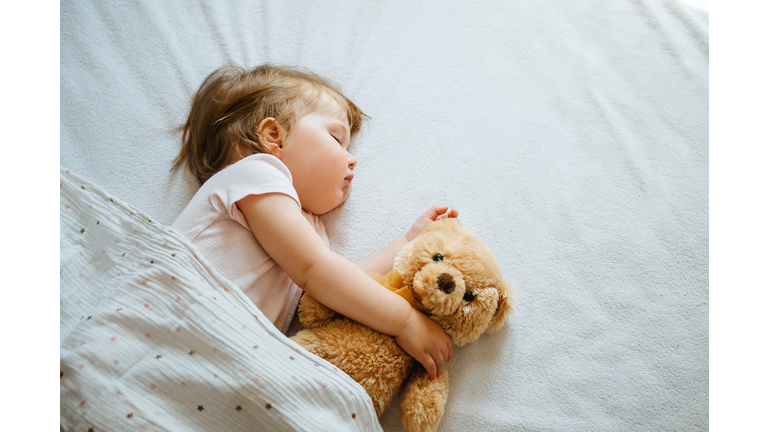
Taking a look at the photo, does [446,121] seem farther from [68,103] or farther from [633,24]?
[68,103]

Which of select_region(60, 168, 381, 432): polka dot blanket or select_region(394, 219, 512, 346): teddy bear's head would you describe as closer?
select_region(60, 168, 381, 432): polka dot blanket

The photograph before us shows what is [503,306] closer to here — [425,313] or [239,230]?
[425,313]

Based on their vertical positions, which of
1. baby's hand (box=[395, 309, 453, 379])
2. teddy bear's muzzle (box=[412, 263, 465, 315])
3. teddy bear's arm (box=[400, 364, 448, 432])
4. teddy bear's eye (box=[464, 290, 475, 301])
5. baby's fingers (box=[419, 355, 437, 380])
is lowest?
teddy bear's arm (box=[400, 364, 448, 432])

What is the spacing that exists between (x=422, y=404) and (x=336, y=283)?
23cm

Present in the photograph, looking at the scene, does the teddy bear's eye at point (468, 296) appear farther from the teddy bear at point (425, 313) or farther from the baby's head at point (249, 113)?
the baby's head at point (249, 113)

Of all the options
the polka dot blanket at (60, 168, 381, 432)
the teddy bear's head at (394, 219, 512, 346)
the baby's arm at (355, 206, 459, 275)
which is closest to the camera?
the polka dot blanket at (60, 168, 381, 432)

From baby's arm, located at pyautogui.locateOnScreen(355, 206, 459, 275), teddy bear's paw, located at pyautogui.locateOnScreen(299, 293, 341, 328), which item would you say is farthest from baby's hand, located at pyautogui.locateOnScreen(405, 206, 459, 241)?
teddy bear's paw, located at pyautogui.locateOnScreen(299, 293, 341, 328)

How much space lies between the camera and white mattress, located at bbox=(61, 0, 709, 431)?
74 cm

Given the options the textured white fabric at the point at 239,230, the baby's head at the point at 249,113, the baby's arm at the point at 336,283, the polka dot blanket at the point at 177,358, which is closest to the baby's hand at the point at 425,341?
the baby's arm at the point at 336,283

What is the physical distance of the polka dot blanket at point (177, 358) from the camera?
552mm

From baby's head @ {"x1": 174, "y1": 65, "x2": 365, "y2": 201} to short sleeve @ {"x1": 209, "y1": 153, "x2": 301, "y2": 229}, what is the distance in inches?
3.3

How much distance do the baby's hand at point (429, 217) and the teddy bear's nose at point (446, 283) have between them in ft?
0.64

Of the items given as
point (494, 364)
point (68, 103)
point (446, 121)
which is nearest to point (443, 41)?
point (446, 121)

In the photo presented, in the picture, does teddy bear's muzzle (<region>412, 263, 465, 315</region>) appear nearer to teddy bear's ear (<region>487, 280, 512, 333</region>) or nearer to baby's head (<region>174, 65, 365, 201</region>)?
teddy bear's ear (<region>487, 280, 512, 333</region>)
